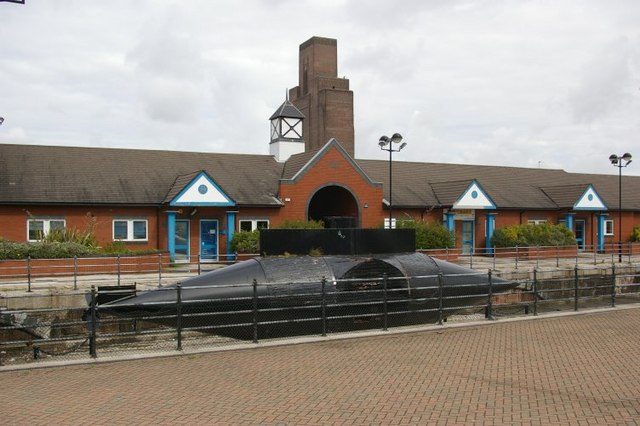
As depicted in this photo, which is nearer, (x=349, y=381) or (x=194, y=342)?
(x=349, y=381)

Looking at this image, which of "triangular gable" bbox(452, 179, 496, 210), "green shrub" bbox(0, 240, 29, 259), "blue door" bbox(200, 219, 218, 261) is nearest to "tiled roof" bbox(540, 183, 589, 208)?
"triangular gable" bbox(452, 179, 496, 210)

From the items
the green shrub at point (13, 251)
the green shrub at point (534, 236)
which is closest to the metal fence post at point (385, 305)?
the green shrub at point (13, 251)

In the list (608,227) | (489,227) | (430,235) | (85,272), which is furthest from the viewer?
(608,227)

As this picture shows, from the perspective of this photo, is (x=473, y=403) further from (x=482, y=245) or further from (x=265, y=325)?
(x=482, y=245)

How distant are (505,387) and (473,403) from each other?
110 centimetres

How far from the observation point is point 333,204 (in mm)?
37125

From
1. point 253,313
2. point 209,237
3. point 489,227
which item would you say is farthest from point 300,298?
point 489,227

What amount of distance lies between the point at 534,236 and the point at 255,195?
15.2m

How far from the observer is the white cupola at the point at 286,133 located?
37938 millimetres

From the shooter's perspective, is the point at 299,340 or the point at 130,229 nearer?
the point at 299,340

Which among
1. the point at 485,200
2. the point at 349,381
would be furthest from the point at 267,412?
the point at 485,200

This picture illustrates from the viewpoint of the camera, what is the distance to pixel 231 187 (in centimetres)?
3338

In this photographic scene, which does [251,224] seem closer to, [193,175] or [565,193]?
[193,175]

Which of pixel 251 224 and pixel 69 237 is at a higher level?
pixel 251 224
